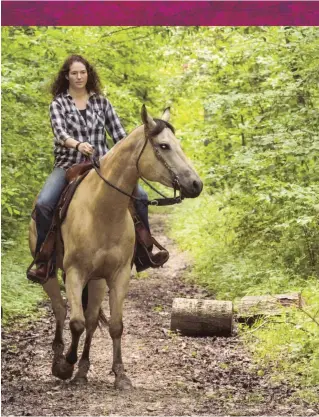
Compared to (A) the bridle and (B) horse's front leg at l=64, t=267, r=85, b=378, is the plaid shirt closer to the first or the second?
(A) the bridle

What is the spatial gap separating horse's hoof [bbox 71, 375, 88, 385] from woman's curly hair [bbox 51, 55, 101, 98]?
2244 millimetres

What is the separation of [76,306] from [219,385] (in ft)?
4.52

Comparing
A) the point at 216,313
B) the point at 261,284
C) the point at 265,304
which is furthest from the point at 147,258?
the point at 261,284

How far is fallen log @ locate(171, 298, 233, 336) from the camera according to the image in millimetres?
7930

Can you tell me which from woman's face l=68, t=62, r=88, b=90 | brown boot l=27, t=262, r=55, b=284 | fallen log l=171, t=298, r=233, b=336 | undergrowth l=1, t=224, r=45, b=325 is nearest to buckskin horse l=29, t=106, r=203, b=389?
brown boot l=27, t=262, r=55, b=284

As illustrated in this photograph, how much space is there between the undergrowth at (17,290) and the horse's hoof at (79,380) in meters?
2.79

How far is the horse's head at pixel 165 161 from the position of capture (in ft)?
16.4

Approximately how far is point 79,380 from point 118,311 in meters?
0.72

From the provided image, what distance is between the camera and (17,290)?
9836mm

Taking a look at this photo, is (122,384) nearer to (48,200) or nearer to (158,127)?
(48,200)

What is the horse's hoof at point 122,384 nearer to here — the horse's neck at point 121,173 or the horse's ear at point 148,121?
the horse's neck at point 121,173

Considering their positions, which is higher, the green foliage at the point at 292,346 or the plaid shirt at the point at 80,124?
the plaid shirt at the point at 80,124

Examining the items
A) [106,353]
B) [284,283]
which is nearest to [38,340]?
[106,353]

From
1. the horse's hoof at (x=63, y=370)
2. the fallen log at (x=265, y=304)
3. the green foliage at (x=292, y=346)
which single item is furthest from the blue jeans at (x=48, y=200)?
the fallen log at (x=265, y=304)
